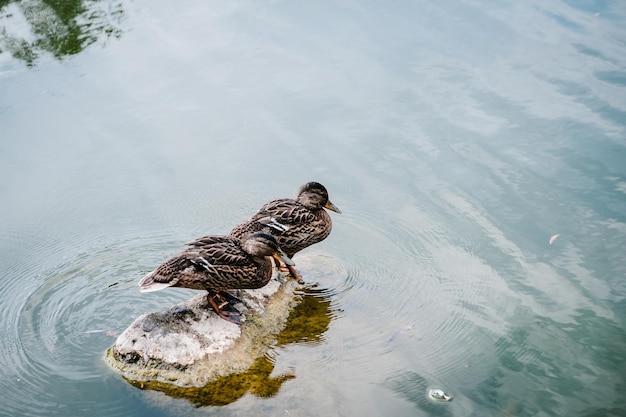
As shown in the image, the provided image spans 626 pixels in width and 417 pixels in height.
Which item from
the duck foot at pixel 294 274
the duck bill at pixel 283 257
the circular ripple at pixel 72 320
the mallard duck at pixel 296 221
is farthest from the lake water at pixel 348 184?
the duck bill at pixel 283 257

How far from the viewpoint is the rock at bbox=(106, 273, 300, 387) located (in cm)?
521

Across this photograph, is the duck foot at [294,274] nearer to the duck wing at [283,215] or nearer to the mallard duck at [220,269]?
the duck wing at [283,215]

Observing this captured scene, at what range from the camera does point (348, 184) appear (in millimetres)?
7691

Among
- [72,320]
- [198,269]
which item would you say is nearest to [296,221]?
[198,269]

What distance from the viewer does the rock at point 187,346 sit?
17.1 ft

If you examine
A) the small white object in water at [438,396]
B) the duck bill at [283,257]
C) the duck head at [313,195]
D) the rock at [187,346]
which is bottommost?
the small white object in water at [438,396]

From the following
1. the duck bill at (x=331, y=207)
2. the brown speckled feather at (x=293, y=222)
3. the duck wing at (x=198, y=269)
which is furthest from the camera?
the duck bill at (x=331, y=207)

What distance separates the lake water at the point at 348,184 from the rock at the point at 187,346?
16 centimetres

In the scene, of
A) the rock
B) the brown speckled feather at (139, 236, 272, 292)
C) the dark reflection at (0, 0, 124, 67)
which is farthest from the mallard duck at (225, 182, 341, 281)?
the dark reflection at (0, 0, 124, 67)

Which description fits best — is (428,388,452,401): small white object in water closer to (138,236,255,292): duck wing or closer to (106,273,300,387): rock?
(106,273,300,387): rock

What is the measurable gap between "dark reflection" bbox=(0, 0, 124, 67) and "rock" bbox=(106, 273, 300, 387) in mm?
5773

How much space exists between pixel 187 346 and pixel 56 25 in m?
7.16

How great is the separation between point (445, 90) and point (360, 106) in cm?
107

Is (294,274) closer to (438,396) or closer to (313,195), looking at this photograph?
(313,195)
